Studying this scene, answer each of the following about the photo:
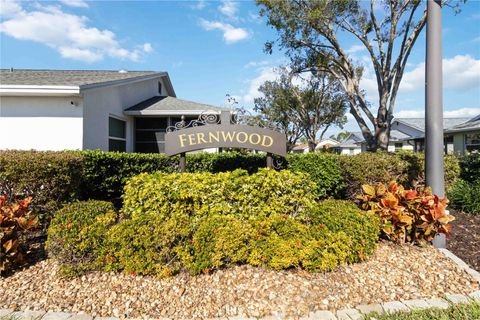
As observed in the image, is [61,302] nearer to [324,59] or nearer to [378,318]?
[378,318]

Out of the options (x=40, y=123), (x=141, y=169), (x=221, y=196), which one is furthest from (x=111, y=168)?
(x=221, y=196)

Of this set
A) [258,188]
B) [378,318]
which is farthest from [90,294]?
[378,318]

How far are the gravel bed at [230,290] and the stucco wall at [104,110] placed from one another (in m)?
5.34

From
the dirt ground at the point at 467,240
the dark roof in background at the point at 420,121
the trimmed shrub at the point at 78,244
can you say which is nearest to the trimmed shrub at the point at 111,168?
the trimmed shrub at the point at 78,244

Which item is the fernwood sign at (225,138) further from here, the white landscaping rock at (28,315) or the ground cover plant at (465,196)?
the ground cover plant at (465,196)

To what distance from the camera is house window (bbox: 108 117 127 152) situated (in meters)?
9.05

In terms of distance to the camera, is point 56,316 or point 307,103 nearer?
point 56,316

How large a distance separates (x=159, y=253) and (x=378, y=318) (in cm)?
245

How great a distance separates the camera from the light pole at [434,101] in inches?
168

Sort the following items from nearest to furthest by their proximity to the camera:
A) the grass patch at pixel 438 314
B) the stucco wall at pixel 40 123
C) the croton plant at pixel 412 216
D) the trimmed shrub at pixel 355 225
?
the grass patch at pixel 438 314 → the trimmed shrub at pixel 355 225 → the croton plant at pixel 412 216 → the stucco wall at pixel 40 123

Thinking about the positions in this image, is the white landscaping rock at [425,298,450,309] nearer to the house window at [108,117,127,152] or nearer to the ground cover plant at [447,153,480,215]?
the ground cover plant at [447,153,480,215]

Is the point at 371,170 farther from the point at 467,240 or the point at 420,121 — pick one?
the point at 420,121

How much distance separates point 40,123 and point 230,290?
7.72 metres

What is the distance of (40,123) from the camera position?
293 inches
